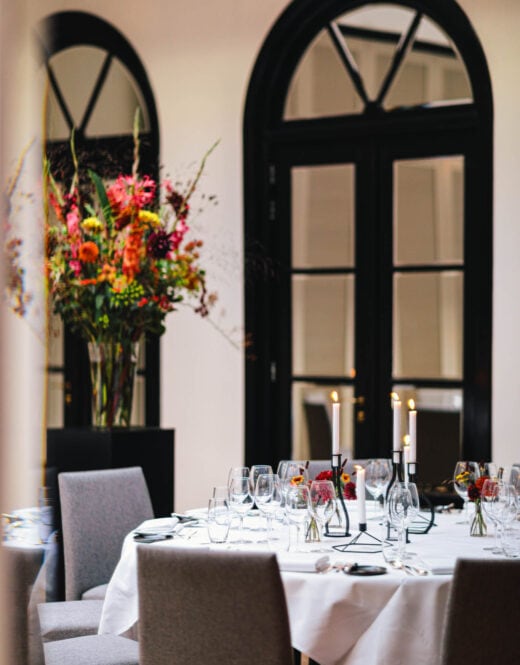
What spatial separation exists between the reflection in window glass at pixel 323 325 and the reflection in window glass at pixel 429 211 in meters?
0.39

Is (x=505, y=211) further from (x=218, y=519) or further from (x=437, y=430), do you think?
(x=218, y=519)

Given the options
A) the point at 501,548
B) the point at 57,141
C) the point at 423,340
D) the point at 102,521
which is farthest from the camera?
the point at 57,141

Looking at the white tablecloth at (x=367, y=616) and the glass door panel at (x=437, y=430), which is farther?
the glass door panel at (x=437, y=430)

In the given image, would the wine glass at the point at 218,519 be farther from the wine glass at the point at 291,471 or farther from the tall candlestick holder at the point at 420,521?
the tall candlestick holder at the point at 420,521

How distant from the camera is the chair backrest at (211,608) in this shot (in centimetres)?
206

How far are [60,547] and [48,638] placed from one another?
108cm

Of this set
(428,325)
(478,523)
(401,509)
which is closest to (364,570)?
(401,509)

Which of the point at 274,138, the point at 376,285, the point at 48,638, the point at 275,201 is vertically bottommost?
the point at 48,638

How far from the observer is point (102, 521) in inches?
140

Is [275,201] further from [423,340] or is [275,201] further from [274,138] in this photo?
[423,340]

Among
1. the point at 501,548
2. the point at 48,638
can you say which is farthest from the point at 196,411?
the point at 501,548

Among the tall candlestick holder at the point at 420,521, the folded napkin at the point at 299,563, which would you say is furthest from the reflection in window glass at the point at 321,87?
the folded napkin at the point at 299,563

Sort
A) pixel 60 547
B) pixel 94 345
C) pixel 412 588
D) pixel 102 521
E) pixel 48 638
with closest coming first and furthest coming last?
pixel 412 588
pixel 48 638
pixel 102 521
pixel 60 547
pixel 94 345

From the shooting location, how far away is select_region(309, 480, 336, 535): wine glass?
2695 millimetres
